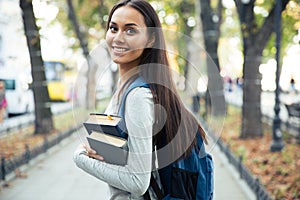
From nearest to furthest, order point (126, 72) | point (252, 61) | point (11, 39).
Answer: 1. point (126, 72)
2. point (252, 61)
3. point (11, 39)

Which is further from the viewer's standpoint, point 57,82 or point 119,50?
point 57,82

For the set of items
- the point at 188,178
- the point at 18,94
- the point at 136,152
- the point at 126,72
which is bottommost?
the point at 18,94

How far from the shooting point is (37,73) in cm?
1302

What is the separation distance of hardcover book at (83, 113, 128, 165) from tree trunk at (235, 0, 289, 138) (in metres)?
9.68

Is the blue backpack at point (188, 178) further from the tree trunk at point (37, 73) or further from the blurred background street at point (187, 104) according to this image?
the tree trunk at point (37, 73)

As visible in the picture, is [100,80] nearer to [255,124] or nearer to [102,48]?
[102,48]

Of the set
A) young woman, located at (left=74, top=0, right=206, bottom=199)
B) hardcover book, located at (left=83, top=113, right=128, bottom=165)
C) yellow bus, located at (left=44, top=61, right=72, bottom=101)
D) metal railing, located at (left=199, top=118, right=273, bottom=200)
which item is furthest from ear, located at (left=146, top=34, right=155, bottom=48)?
yellow bus, located at (left=44, top=61, right=72, bottom=101)

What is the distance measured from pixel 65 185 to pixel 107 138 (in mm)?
5901

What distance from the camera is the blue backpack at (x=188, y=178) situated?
187 cm

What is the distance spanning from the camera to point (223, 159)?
9.71 metres

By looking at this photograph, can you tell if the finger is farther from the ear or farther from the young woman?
the ear

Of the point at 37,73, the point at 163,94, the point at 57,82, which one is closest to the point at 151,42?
the point at 163,94

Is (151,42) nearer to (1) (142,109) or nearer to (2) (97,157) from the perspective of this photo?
(1) (142,109)

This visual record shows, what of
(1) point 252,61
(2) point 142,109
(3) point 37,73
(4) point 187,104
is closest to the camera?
(2) point 142,109
